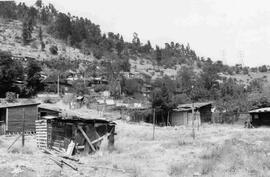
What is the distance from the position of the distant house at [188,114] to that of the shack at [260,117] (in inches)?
304

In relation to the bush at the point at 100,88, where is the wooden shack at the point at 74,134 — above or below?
below

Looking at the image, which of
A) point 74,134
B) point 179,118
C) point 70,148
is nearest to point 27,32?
point 179,118

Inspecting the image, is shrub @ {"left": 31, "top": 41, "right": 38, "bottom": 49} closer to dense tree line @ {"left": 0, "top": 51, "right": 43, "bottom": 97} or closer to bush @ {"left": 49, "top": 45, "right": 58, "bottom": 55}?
bush @ {"left": 49, "top": 45, "right": 58, "bottom": 55}

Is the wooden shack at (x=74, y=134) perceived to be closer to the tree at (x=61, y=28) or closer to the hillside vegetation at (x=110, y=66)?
the hillside vegetation at (x=110, y=66)

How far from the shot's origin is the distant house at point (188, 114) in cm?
5150

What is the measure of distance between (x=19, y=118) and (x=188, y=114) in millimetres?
24265

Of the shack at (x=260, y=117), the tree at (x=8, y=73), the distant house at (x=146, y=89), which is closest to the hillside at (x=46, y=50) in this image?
the distant house at (x=146, y=89)

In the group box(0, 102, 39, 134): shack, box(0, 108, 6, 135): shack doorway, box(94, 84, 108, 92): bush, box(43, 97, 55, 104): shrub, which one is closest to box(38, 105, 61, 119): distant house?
box(0, 102, 39, 134): shack

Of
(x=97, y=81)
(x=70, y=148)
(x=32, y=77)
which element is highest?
(x=97, y=81)

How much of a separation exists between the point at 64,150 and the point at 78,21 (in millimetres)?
115923

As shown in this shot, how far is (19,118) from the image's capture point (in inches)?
1422

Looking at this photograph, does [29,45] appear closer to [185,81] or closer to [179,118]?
[185,81]

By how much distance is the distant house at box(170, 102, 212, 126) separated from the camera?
51.5 meters

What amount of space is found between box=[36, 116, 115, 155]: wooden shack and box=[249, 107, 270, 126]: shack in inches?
972
